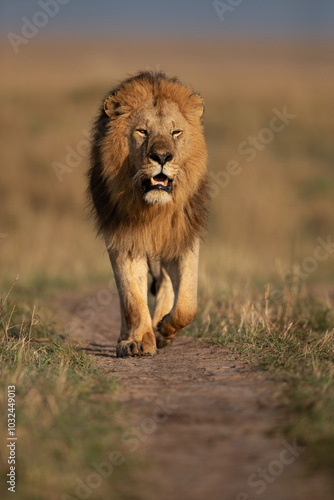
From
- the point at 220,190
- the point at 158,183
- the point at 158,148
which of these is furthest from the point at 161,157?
the point at 220,190

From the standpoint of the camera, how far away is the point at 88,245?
1352 centimetres

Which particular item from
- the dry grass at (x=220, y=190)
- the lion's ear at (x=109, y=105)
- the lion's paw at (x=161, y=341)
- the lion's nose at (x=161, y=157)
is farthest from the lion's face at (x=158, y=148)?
the dry grass at (x=220, y=190)

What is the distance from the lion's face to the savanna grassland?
1.22 meters

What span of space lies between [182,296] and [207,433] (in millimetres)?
2355

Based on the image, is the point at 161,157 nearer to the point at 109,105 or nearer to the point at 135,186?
the point at 135,186

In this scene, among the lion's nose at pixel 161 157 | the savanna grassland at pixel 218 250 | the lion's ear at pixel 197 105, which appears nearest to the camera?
the savanna grassland at pixel 218 250

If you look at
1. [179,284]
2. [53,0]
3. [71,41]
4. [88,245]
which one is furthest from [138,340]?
[71,41]

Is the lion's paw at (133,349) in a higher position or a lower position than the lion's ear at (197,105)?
lower

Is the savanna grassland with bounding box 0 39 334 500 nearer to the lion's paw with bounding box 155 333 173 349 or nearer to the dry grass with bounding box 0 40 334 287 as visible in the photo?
the dry grass with bounding box 0 40 334 287

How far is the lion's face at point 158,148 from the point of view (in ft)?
17.4

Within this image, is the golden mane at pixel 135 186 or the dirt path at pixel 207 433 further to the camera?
the golden mane at pixel 135 186

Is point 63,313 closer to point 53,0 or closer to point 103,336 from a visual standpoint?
point 103,336

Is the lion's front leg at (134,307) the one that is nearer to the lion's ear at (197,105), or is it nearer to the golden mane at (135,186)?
the golden mane at (135,186)

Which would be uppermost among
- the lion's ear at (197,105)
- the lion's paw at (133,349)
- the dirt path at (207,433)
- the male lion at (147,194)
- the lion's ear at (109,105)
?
the lion's ear at (197,105)
